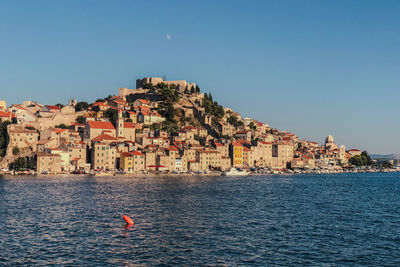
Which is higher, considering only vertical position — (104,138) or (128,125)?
(128,125)

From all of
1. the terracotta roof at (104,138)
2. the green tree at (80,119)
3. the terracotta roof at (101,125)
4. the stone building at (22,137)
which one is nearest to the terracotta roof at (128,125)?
the terracotta roof at (101,125)

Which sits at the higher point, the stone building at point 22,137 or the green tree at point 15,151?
the stone building at point 22,137

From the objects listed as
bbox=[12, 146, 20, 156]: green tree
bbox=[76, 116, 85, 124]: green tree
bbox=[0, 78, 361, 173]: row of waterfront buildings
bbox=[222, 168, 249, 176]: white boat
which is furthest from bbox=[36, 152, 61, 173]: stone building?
bbox=[222, 168, 249, 176]: white boat

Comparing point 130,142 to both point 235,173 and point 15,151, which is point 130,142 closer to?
point 15,151

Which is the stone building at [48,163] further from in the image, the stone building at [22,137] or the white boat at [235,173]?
the white boat at [235,173]

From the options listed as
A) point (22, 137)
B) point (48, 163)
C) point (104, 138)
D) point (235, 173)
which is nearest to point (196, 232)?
point (48, 163)

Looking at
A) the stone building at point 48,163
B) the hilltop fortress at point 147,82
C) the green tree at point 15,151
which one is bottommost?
the stone building at point 48,163

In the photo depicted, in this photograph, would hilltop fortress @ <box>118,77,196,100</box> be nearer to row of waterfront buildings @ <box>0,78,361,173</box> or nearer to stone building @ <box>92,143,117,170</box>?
row of waterfront buildings @ <box>0,78,361,173</box>

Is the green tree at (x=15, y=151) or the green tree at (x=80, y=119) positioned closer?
the green tree at (x=15, y=151)
